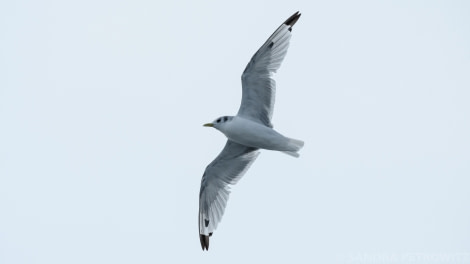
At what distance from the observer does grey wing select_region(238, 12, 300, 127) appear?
424 inches

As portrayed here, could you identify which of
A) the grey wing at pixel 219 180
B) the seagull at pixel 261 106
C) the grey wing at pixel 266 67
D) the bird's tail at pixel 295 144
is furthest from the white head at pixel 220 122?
the bird's tail at pixel 295 144

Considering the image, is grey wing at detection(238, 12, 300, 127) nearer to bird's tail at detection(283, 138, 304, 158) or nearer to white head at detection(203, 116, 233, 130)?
white head at detection(203, 116, 233, 130)

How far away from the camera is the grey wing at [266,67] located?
10773 millimetres

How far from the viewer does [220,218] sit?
1231 centimetres

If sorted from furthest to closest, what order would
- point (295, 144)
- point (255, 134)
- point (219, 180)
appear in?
point (219, 180), point (255, 134), point (295, 144)

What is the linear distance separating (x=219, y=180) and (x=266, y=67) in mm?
2528

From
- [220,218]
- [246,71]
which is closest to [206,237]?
[220,218]

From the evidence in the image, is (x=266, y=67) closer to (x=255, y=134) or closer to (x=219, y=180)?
(x=255, y=134)

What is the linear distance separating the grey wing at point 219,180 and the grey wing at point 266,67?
1.21 meters

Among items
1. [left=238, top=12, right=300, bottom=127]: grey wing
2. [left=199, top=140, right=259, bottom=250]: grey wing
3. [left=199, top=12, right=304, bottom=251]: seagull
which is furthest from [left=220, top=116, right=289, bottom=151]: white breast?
[left=199, top=140, right=259, bottom=250]: grey wing

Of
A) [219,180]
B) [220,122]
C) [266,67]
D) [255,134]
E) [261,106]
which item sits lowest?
[219,180]

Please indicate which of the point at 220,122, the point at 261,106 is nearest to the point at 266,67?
the point at 261,106

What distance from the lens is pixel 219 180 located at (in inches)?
481

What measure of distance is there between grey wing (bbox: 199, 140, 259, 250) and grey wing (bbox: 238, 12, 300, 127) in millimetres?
1215
